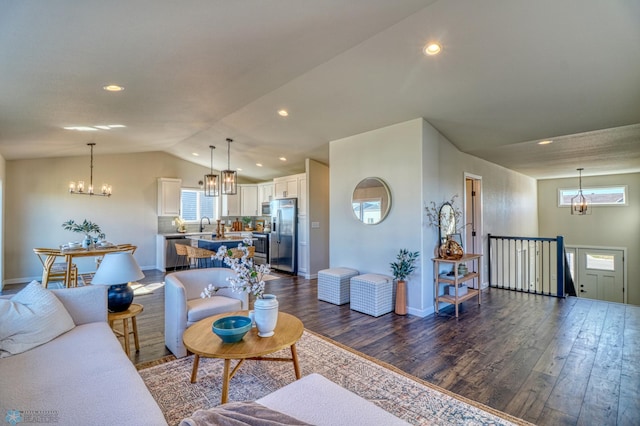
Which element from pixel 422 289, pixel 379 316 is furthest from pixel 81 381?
pixel 422 289

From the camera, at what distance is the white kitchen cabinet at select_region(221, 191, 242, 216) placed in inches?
361

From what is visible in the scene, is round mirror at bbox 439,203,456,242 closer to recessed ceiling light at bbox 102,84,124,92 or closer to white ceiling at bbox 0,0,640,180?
white ceiling at bbox 0,0,640,180

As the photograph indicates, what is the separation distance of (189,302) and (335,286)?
231cm

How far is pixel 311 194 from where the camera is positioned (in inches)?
268

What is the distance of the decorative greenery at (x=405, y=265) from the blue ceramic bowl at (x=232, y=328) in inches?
100

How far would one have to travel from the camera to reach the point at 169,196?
26.7 ft

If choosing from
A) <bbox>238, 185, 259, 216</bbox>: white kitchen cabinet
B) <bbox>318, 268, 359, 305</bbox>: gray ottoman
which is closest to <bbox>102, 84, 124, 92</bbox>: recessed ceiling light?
<bbox>318, 268, 359, 305</bbox>: gray ottoman

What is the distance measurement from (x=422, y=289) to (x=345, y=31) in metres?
3.34

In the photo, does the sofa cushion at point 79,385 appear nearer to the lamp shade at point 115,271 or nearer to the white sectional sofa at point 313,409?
the white sectional sofa at point 313,409

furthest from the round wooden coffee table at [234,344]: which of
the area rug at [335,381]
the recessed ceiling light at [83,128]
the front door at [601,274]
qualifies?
the front door at [601,274]

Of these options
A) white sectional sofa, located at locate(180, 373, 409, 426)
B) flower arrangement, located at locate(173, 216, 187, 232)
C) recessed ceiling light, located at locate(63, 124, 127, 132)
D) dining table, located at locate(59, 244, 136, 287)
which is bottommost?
white sectional sofa, located at locate(180, 373, 409, 426)

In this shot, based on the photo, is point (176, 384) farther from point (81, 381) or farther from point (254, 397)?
point (81, 381)

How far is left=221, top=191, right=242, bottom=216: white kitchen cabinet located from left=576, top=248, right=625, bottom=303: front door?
10173mm

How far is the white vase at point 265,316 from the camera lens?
7.27 feet
